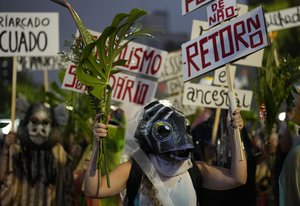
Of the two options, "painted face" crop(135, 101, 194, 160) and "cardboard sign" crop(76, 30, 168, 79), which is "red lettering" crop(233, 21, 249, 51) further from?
"cardboard sign" crop(76, 30, 168, 79)

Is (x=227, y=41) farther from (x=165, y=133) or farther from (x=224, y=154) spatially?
(x=224, y=154)

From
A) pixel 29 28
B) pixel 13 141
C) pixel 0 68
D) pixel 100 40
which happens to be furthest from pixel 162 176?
pixel 0 68

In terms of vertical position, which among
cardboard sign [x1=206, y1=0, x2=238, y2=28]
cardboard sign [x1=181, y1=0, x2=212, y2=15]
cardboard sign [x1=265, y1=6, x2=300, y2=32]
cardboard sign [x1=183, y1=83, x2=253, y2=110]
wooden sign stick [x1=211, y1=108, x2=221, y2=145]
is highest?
cardboard sign [x1=265, y1=6, x2=300, y2=32]

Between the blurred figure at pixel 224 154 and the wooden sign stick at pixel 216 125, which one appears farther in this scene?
the wooden sign stick at pixel 216 125

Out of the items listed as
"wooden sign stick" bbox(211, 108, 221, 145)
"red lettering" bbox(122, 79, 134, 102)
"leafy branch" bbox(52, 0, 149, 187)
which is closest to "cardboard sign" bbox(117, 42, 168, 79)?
"red lettering" bbox(122, 79, 134, 102)

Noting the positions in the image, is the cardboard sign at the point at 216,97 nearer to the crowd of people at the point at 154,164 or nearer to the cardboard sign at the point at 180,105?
the crowd of people at the point at 154,164

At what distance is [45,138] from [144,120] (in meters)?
2.46

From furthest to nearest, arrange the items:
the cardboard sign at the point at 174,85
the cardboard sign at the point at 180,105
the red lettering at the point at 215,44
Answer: the cardboard sign at the point at 174,85 → the cardboard sign at the point at 180,105 → the red lettering at the point at 215,44

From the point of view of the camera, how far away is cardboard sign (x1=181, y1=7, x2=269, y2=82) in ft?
15.0

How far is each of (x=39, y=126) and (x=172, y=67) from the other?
9.42 ft

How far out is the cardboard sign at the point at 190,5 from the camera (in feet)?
16.4

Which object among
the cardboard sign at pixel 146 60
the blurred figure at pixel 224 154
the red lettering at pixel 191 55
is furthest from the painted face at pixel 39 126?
the red lettering at pixel 191 55

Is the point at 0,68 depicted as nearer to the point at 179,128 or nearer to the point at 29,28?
the point at 29,28

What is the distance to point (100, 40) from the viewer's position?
3.96 m
